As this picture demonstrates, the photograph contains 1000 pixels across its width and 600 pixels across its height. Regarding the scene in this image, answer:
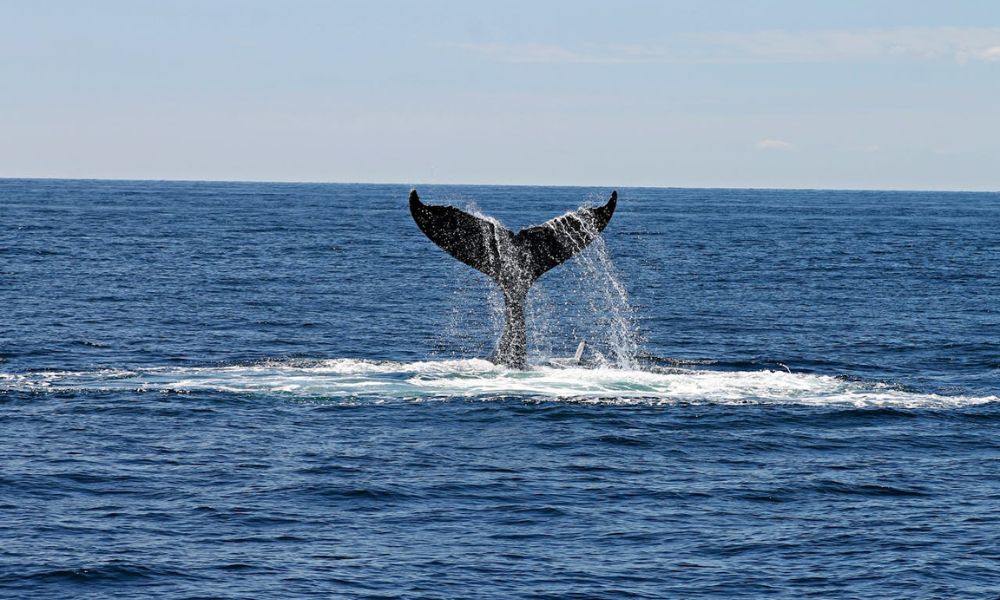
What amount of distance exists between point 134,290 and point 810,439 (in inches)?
1192

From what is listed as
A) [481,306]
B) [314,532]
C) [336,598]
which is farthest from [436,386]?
[481,306]

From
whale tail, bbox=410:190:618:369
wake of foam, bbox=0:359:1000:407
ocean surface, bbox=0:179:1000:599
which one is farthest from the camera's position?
wake of foam, bbox=0:359:1000:407

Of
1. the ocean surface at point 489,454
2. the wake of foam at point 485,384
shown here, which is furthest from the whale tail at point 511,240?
the ocean surface at point 489,454

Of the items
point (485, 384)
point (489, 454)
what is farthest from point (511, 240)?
point (489, 454)

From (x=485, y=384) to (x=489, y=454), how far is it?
14.6ft

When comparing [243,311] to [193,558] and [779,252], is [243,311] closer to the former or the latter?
[193,558]

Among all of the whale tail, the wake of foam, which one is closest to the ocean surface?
the wake of foam

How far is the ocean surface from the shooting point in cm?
1435

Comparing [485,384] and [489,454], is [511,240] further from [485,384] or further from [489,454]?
[489,454]

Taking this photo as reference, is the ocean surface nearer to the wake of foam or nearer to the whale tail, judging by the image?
the wake of foam

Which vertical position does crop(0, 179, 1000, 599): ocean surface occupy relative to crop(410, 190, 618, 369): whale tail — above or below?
below

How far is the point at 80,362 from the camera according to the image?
28.0m

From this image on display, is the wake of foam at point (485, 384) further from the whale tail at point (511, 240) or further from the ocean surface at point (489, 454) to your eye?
the whale tail at point (511, 240)

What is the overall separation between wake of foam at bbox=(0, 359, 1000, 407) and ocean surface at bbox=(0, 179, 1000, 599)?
0.09 metres
